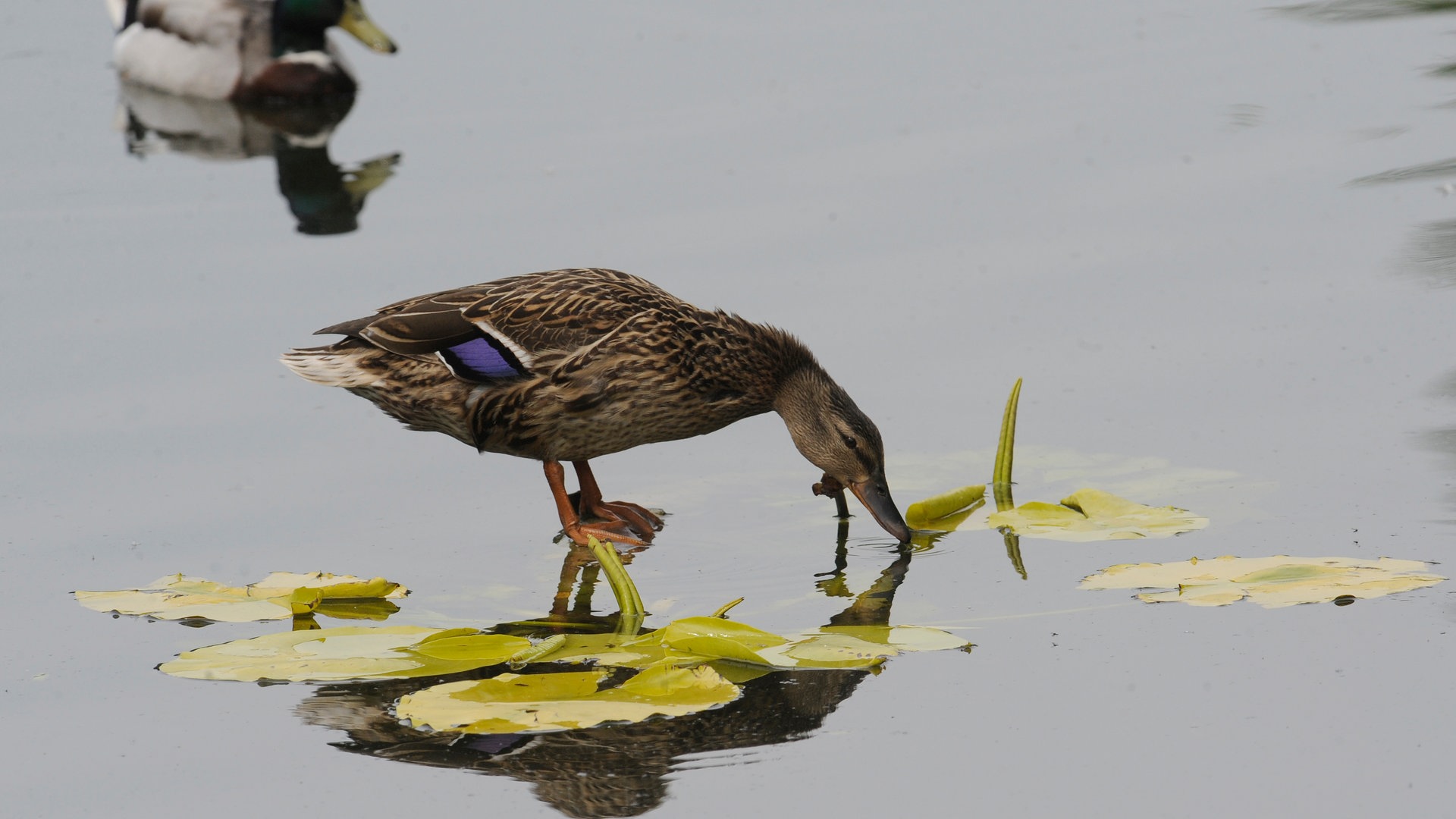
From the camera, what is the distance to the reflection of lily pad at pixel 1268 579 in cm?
505

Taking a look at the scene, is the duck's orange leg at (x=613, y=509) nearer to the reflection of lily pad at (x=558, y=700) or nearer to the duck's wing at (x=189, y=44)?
the reflection of lily pad at (x=558, y=700)

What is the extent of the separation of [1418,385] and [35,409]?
17.2 feet

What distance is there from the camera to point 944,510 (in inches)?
236

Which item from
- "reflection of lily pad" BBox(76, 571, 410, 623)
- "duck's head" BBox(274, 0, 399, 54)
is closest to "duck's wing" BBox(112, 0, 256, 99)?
"duck's head" BBox(274, 0, 399, 54)

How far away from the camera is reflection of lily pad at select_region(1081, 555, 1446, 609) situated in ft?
16.6

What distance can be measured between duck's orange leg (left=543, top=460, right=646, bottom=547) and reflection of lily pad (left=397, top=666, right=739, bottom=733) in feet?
3.98

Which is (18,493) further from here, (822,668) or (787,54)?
(787,54)

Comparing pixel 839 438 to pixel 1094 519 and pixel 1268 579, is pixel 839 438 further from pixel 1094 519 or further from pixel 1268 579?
pixel 1268 579

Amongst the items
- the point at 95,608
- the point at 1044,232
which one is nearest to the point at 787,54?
the point at 1044,232

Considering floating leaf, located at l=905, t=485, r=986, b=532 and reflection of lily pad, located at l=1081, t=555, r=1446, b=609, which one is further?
floating leaf, located at l=905, t=485, r=986, b=532

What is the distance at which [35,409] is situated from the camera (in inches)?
279

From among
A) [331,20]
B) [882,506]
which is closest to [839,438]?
[882,506]

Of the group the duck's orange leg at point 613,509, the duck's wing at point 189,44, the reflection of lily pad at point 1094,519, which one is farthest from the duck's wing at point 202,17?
the reflection of lily pad at point 1094,519

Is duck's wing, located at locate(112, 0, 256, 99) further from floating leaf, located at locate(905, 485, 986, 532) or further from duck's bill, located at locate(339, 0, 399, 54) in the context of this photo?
floating leaf, located at locate(905, 485, 986, 532)
